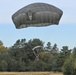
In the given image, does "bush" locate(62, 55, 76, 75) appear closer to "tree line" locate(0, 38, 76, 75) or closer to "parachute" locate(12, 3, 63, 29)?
"tree line" locate(0, 38, 76, 75)

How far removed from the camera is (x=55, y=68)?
8769 cm

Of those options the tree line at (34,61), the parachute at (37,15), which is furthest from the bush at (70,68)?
the parachute at (37,15)

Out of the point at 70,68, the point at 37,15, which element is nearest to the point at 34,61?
the point at 70,68

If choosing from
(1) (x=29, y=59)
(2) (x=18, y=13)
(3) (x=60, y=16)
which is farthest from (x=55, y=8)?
(1) (x=29, y=59)

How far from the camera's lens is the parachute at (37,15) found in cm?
3750

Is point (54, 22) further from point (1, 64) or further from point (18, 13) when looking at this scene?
point (1, 64)

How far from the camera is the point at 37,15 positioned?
37.6m

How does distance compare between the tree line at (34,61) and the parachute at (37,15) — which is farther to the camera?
the tree line at (34,61)

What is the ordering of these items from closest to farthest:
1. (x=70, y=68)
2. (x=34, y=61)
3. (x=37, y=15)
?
(x=37, y=15)
(x=70, y=68)
(x=34, y=61)

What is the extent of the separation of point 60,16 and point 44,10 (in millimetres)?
1901

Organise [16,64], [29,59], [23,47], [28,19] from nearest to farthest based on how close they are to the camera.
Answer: [28,19] → [16,64] → [29,59] → [23,47]

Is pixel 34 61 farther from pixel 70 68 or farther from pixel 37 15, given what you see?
pixel 37 15

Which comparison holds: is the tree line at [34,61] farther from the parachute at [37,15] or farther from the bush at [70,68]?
the parachute at [37,15]

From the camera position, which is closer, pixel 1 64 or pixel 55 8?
pixel 55 8
